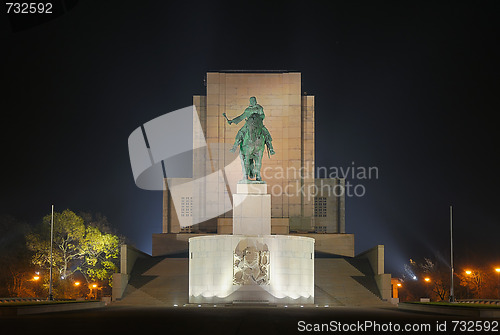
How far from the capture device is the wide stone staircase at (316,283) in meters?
41.5

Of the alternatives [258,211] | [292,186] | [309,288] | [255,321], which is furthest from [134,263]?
[255,321]

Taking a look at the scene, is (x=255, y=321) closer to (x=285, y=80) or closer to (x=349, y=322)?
(x=349, y=322)

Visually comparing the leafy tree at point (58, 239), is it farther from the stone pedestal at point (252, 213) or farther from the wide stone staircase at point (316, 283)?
the stone pedestal at point (252, 213)

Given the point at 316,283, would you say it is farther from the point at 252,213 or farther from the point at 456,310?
the point at 456,310

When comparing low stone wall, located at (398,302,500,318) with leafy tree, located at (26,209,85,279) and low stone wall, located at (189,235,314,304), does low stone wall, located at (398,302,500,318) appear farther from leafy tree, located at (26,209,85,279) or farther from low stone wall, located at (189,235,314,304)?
leafy tree, located at (26,209,85,279)

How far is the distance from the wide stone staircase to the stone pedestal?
173 inches

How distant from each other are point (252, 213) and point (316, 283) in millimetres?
6584

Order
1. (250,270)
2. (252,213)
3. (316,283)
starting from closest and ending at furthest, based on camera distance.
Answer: (250,270) → (252,213) → (316,283)

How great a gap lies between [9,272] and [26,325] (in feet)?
124

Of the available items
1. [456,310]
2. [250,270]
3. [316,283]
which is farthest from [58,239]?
[456,310]

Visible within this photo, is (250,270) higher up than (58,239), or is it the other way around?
(58,239)

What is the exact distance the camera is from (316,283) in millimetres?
44875

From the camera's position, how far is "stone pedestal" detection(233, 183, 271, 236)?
1615 inches

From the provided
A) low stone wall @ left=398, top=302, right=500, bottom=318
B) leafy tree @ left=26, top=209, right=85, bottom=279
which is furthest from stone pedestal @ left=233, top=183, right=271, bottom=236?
leafy tree @ left=26, top=209, right=85, bottom=279
